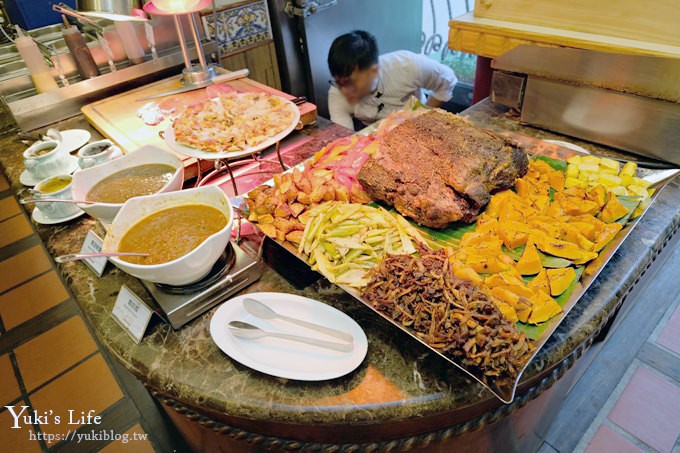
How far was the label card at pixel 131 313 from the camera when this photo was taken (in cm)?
131

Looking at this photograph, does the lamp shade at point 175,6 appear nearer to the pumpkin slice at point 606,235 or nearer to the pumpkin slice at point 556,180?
the pumpkin slice at point 556,180

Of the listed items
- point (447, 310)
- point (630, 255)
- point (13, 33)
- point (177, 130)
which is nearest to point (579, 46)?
point (630, 255)

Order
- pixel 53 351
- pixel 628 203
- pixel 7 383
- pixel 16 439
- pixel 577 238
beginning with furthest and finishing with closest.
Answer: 1. pixel 53 351
2. pixel 7 383
3. pixel 16 439
4. pixel 628 203
5. pixel 577 238

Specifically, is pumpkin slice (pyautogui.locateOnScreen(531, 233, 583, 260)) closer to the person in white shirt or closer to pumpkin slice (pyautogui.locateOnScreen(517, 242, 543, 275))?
pumpkin slice (pyautogui.locateOnScreen(517, 242, 543, 275))

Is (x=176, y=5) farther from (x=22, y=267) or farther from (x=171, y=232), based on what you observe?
(x=22, y=267)

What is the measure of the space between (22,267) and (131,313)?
2.68 meters

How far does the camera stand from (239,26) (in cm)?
368

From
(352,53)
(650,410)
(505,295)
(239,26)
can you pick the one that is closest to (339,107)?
(352,53)

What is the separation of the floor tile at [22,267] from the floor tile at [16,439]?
1.22 metres

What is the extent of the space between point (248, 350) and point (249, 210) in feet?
1.85

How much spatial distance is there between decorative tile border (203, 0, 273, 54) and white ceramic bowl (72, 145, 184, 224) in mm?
2149

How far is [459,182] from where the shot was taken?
1.46 m

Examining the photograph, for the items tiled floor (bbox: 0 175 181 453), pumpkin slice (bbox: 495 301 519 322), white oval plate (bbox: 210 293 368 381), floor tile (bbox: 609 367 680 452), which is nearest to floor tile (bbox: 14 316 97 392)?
tiled floor (bbox: 0 175 181 453)

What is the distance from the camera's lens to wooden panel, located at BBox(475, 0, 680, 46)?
5.70ft
